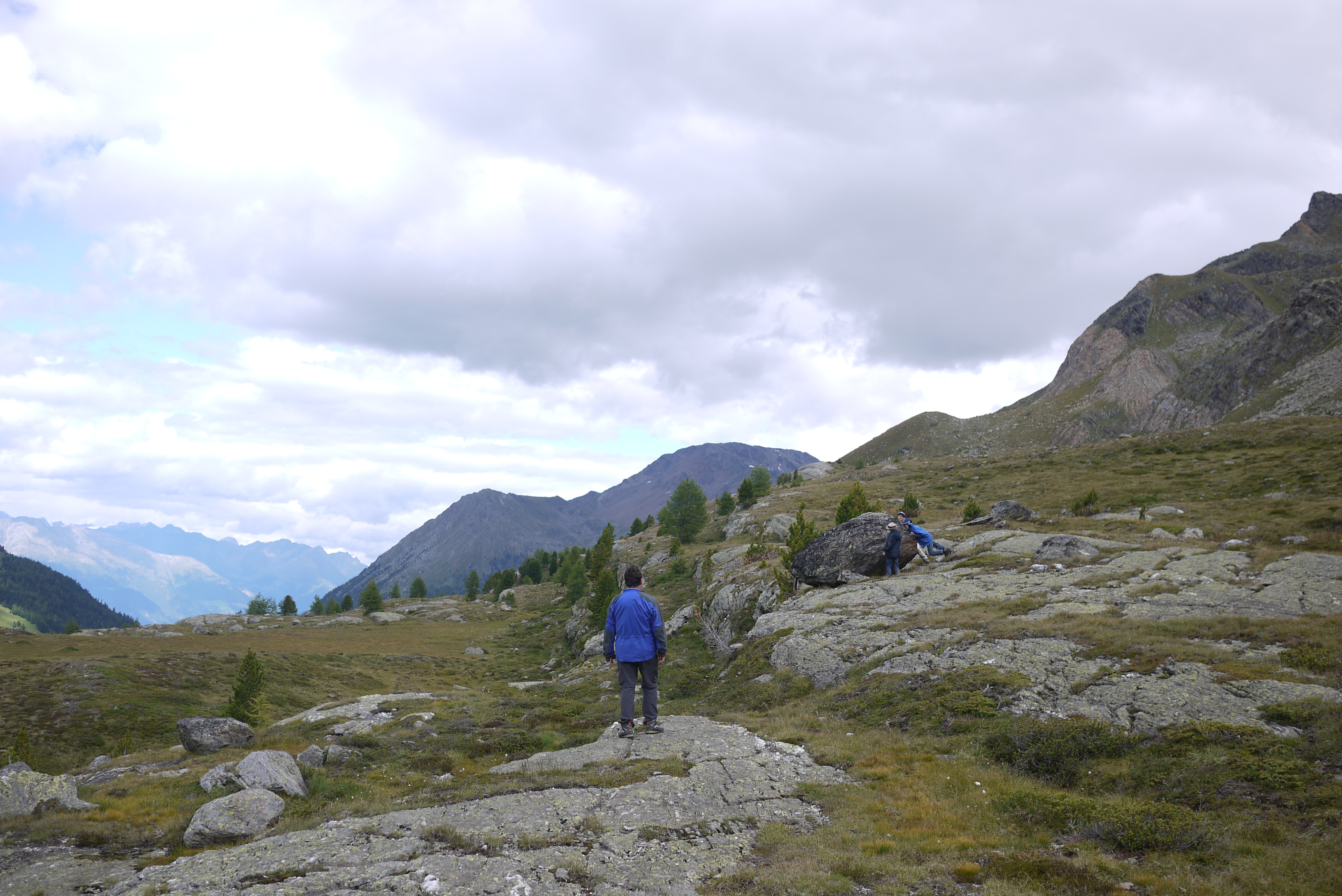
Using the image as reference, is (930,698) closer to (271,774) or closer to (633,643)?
(633,643)

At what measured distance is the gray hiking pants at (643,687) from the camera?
16.2 meters

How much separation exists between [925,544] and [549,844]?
2887 cm

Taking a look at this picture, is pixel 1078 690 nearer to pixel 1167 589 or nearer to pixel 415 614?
pixel 1167 589

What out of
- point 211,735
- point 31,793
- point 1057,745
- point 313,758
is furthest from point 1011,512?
point 31,793

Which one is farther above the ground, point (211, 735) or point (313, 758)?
point (313, 758)

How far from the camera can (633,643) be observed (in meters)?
16.0

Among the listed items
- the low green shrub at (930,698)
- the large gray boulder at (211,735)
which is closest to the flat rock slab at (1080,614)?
the low green shrub at (930,698)

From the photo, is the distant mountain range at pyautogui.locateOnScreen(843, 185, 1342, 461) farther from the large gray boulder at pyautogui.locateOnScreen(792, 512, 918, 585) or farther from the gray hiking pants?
the gray hiking pants

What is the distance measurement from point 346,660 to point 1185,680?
7162 centimetres

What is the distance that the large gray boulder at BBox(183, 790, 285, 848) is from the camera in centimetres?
1199

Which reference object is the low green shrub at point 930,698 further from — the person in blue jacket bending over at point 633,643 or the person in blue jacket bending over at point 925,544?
the person in blue jacket bending over at point 925,544

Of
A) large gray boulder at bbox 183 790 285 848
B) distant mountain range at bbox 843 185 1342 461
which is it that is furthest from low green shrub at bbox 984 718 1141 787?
distant mountain range at bbox 843 185 1342 461

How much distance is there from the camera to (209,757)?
19703 millimetres

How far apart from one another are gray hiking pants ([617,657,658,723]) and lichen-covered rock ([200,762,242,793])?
9.93 m
